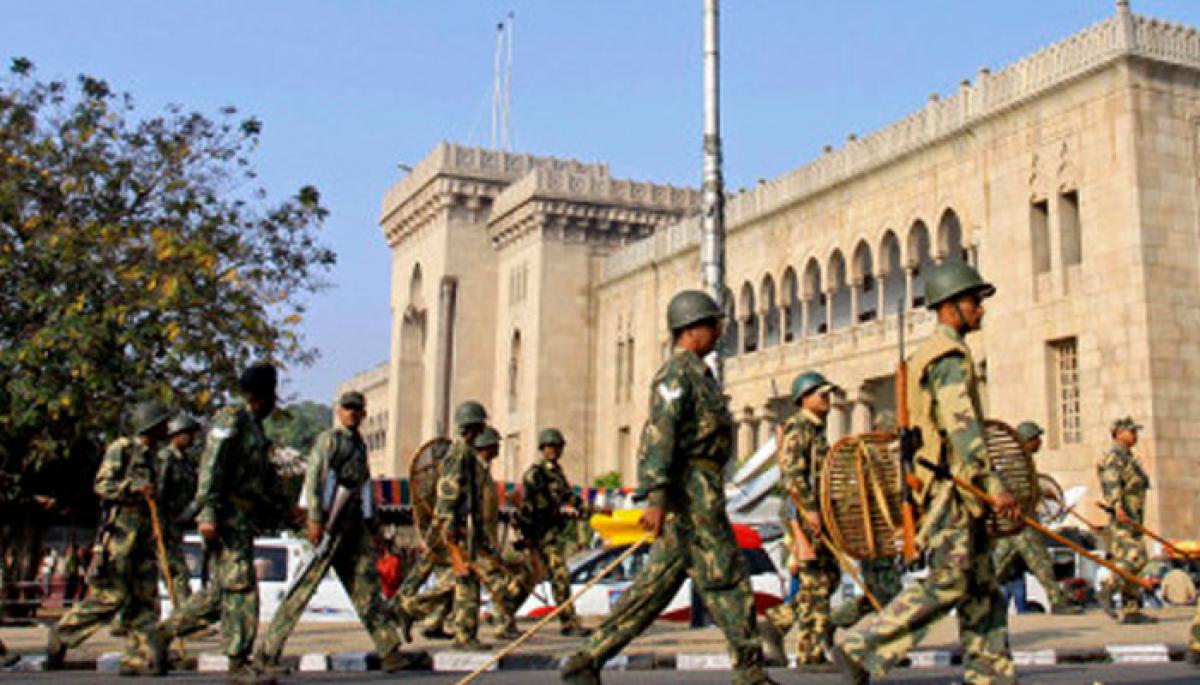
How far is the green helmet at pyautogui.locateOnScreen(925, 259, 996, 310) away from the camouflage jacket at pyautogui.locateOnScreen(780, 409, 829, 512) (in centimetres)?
219

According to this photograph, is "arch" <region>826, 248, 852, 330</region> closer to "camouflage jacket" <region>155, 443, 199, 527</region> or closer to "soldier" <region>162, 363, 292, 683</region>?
"camouflage jacket" <region>155, 443, 199, 527</region>

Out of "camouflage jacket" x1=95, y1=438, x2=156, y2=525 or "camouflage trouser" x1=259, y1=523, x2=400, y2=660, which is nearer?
"camouflage trouser" x1=259, y1=523, x2=400, y2=660

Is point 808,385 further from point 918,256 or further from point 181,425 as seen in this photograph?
point 918,256

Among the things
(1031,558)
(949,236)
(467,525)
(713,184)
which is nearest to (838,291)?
(949,236)

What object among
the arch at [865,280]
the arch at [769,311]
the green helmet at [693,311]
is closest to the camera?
the green helmet at [693,311]

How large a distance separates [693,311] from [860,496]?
131 cm

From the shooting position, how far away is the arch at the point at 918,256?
93.7 feet

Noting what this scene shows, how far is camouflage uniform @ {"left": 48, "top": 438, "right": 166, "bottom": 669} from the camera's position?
27.4 ft

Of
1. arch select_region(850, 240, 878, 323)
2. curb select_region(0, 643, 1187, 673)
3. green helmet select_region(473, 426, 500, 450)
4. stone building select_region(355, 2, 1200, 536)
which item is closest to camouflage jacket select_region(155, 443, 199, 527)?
curb select_region(0, 643, 1187, 673)

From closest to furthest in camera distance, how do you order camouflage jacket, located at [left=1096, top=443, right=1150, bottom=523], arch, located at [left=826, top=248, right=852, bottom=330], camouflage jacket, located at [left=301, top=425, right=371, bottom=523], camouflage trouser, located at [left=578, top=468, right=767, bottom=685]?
camouflage trouser, located at [left=578, top=468, right=767, bottom=685], camouflage jacket, located at [left=301, top=425, right=371, bottom=523], camouflage jacket, located at [left=1096, top=443, right=1150, bottom=523], arch, located at [left=826, top=248, right=852, bottom=330]

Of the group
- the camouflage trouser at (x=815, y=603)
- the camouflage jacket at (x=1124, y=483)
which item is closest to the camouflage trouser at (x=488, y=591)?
the camouflage trouser at (x=815, y=603)

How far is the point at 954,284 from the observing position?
5805 millimetres

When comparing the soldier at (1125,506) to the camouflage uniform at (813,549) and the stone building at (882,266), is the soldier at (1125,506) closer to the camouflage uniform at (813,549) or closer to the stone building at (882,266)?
the stone building at (882,266)

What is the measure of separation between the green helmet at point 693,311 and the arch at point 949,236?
22311mm
